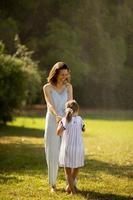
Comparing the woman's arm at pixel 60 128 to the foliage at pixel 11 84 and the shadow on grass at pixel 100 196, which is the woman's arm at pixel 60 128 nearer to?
the shadow on grass at pixel 100 196

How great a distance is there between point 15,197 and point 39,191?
70cm

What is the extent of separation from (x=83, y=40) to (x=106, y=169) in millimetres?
37550

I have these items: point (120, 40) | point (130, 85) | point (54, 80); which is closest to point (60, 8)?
point (120, 40)

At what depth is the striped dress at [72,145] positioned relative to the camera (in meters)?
9.63

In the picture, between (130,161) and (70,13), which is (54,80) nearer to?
(130,161)

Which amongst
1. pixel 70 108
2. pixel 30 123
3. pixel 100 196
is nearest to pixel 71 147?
pixel 70 108

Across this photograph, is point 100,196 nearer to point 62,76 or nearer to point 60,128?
point 60,128

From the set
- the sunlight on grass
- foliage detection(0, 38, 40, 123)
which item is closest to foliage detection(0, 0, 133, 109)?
the sunlight on grass

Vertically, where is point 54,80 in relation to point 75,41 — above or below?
below

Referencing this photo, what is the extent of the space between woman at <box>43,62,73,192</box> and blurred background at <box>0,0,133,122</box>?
34.3 m

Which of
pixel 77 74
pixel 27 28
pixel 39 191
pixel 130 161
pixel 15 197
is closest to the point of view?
pixel 15 197

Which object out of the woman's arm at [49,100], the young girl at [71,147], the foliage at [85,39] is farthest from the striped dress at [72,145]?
the foliage at [85,39]

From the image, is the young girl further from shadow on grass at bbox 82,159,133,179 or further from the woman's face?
shadow on grass at bbox 82,159,133,179

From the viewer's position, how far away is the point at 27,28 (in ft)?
165
